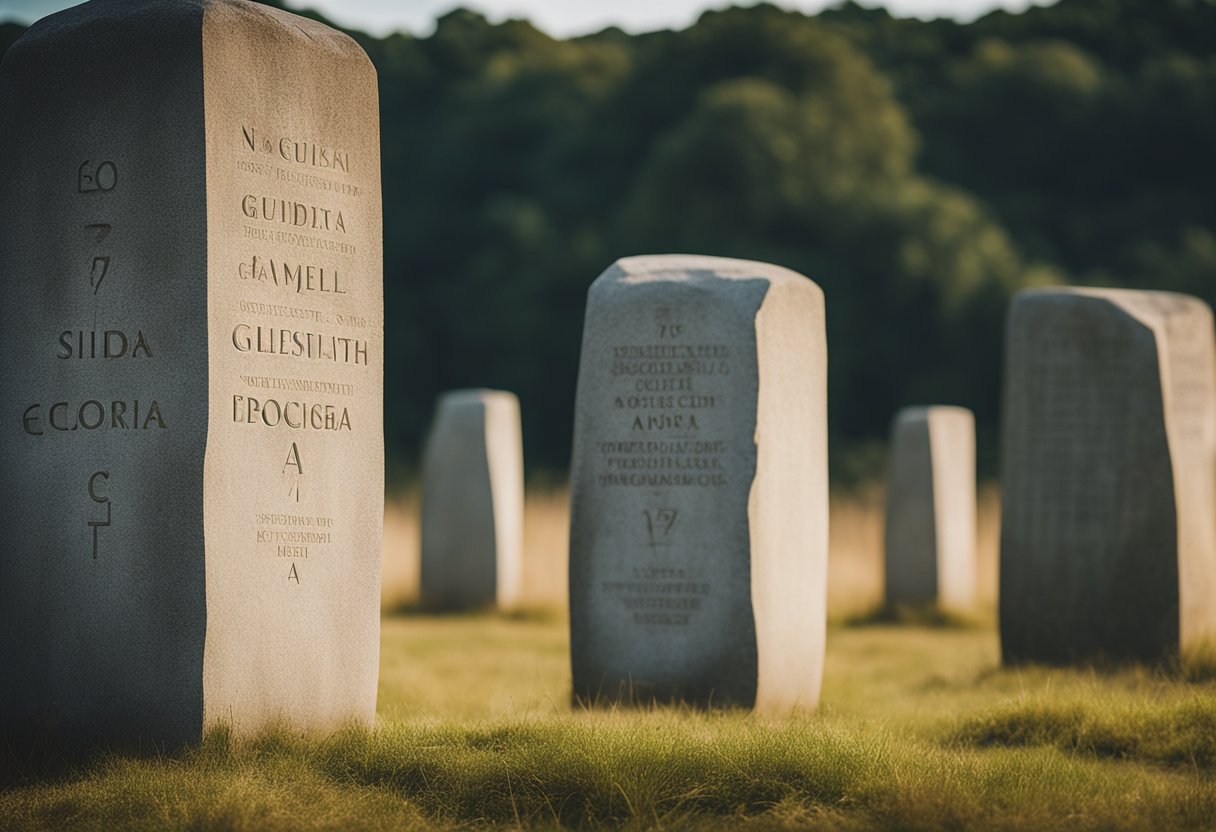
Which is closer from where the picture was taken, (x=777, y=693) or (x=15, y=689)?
(x=15, y=689)

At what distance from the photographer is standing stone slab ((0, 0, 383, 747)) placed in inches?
240

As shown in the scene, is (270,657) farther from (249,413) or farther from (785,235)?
(785,235)

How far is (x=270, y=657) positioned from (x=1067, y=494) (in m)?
5.56

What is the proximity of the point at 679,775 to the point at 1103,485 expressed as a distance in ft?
16.9

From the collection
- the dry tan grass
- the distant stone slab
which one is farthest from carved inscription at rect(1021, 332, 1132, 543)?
the dry tan grass

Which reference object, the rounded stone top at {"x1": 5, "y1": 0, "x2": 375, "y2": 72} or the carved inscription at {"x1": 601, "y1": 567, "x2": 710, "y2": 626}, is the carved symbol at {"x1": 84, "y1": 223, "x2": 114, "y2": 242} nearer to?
the rounded stone top at {"x1": 5, "y1": 0, "x2": 375, "y2": 72}

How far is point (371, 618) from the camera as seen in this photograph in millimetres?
6836

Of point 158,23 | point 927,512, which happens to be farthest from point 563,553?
point 158,23

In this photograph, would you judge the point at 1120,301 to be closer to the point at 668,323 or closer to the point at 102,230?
the point at 668,323

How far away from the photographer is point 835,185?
2867 cm

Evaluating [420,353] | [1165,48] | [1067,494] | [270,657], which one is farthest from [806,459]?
[1165,48]

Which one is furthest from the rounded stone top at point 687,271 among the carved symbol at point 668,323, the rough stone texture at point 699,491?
the carved symbol at point 668,323

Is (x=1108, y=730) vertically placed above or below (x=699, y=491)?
below

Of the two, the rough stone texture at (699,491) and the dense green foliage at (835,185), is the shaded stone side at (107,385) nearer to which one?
the rough stone texture at (699,491)
